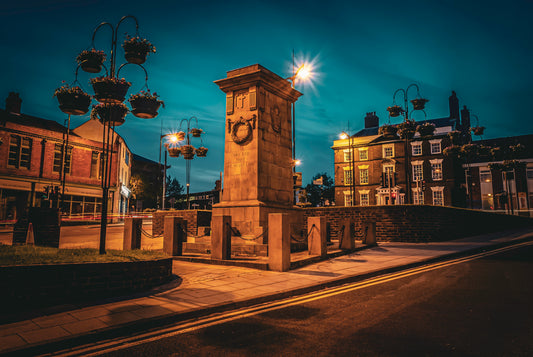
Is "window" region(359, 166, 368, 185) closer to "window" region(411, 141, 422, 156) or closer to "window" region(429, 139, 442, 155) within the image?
"window" region(411, 141, 422, 156)

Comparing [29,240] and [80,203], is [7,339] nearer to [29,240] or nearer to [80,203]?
[29,240]

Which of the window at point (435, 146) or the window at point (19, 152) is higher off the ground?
the window at point (435, 146)

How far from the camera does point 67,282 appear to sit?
5.93 metres

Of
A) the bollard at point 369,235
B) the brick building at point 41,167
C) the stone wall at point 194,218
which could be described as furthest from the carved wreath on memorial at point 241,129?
the brick building at point 41,167

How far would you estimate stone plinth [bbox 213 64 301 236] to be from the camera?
43.8ft

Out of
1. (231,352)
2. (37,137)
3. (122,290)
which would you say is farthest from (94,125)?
(231,352)

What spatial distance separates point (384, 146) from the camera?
47938mm

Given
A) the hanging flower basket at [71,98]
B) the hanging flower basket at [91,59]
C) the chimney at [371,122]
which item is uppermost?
the chimney at [371,122]

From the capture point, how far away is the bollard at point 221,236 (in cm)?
1070

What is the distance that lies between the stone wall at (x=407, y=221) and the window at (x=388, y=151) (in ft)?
91.3

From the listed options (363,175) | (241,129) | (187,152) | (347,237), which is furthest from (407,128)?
(363,175)

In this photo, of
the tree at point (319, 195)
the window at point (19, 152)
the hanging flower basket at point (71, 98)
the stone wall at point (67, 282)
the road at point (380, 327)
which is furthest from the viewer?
the tree at point (319, 195)

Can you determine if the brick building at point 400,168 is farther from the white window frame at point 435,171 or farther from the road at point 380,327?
the road at point 380,327

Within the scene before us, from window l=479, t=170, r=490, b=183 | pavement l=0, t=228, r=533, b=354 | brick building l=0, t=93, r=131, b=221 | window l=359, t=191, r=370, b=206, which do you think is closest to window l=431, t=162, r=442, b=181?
window l=479, t=170, r=490, b=183
